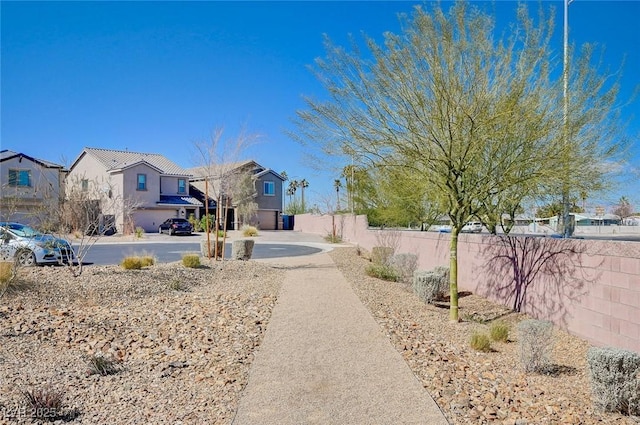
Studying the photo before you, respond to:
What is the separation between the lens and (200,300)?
10758mm

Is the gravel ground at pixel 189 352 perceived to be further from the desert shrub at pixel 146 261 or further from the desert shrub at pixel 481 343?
the desert shrub at pixel 146 261

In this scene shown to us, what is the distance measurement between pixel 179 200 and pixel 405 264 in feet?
112

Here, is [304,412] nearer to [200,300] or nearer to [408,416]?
[408,416]

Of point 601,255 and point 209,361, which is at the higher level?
point 601,255

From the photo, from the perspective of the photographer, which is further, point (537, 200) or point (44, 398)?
point (537, 200)

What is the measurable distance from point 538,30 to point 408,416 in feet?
26.4

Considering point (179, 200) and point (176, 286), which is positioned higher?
point (179, 200)

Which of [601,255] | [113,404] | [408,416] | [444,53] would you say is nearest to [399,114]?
[444,53]

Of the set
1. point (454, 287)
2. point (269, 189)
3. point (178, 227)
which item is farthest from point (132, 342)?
point (269, 189)

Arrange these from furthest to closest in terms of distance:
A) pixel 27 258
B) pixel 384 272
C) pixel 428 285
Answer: pixel 384 272 < pixel 27 258 < pixel 428 285

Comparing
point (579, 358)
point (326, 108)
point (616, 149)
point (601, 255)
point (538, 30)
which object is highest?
point (538, 30)

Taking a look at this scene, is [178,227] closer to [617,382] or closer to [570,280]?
[570,280]

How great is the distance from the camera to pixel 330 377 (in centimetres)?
590

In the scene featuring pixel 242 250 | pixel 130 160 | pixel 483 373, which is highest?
pixel 130 160
